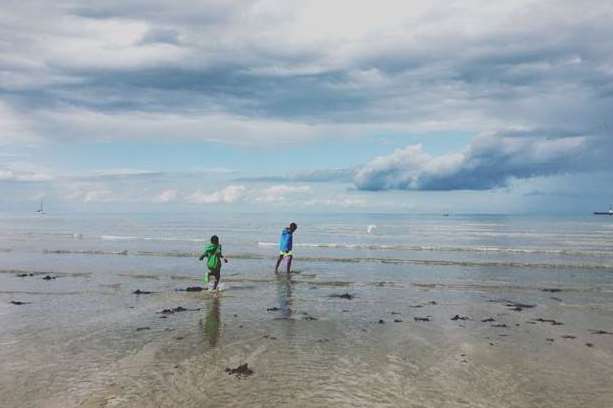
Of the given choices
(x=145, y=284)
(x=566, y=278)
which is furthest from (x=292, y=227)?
(x=566, y=278)

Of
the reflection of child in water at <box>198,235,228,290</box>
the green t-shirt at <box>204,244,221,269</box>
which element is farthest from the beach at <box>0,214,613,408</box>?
the green t-shirt at <box>204,244,221,269</box>

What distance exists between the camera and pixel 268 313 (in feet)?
46.3

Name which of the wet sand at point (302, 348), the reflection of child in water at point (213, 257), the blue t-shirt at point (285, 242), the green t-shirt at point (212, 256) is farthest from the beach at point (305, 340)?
the blue t-shirt at point (285, 242)

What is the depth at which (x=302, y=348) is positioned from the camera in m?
10.4

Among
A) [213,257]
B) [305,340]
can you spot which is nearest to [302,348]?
[305,340]

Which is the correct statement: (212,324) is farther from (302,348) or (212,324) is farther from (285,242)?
(285,242)

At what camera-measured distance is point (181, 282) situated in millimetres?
20844

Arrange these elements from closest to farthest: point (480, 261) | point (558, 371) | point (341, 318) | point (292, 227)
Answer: point (558, 371) < point (341, 318) < point (292, 227) < point (480, 261)

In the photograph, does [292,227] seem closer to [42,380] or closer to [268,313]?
[268,313]

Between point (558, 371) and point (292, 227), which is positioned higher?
point (292, 227)

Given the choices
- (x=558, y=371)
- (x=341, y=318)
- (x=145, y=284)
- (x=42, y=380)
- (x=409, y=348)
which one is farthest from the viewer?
(x=145, y=284)

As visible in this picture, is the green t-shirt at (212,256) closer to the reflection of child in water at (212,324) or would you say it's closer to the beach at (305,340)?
the beach at (305,340)

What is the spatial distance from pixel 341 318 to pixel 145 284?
10.3 meters

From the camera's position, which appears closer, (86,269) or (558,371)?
(558,371)
